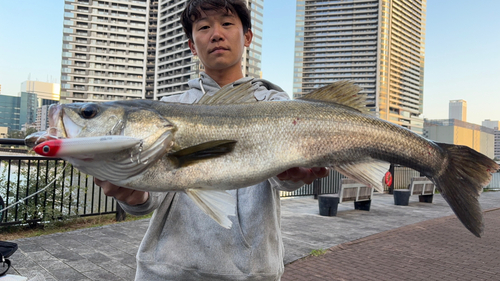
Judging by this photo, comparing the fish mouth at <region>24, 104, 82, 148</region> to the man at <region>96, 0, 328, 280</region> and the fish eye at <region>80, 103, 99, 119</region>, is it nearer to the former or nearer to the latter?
the fish eye at <region>80, 103, 99, 119</region>

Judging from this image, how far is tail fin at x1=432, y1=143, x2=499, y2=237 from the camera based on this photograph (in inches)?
66.6

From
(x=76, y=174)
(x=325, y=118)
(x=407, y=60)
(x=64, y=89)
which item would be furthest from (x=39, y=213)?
(x=64, y=89)

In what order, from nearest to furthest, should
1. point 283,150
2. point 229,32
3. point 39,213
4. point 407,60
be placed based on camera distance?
point 283,150 → point 229,32 → point 39,213 → point 407,60

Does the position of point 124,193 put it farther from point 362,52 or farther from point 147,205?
point 362,52

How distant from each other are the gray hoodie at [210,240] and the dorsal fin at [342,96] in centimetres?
A: 54

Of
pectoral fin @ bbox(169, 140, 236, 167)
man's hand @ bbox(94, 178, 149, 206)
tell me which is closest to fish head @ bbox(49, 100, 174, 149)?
pectoral fin @ bbox(169, 140, 236, 167)

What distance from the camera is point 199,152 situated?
5.03 ft

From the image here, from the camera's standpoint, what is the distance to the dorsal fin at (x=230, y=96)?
176cm

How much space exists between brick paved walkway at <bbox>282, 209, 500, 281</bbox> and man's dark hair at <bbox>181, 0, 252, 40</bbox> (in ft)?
14.6

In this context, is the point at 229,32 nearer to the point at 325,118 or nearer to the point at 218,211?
the point at 325,118

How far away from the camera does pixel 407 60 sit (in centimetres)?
13512

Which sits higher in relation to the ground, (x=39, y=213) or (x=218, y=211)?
(x=218, y=211)

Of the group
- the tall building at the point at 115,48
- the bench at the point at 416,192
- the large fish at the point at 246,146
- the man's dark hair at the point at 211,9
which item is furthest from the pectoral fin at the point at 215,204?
the tall building at the point at 115,48

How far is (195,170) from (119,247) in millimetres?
5897
